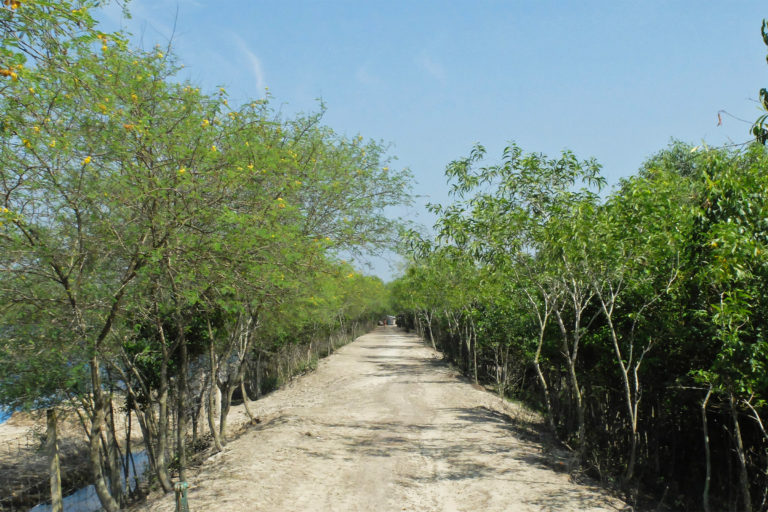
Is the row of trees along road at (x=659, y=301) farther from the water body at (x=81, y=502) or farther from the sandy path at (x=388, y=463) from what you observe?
the water body at (x=81, y=502)

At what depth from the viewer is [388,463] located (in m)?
9.69

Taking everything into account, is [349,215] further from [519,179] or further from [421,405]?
[421,405]

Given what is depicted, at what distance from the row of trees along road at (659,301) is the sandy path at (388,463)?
1486 millimetres

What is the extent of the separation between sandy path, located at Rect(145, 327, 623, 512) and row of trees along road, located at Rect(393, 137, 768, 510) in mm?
1486

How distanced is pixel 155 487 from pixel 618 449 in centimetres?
Result: 1035

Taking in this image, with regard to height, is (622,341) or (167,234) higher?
(167,234)

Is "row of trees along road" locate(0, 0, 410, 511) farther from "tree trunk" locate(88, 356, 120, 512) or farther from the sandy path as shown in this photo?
the sandy path

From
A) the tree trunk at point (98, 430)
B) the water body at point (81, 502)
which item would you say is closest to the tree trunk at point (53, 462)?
the tree trunk at point (98, 430)

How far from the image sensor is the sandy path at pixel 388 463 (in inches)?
307

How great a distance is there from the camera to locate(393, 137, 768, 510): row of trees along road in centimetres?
669

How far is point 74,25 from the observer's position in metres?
4.09

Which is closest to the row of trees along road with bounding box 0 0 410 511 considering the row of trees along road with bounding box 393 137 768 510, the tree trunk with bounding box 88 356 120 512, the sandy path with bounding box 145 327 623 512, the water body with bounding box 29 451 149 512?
the tree trunk with bounding box 88 356 120 512

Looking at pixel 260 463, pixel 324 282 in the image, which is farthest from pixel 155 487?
pixel 324 282

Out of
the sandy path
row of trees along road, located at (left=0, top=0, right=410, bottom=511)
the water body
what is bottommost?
the water body
